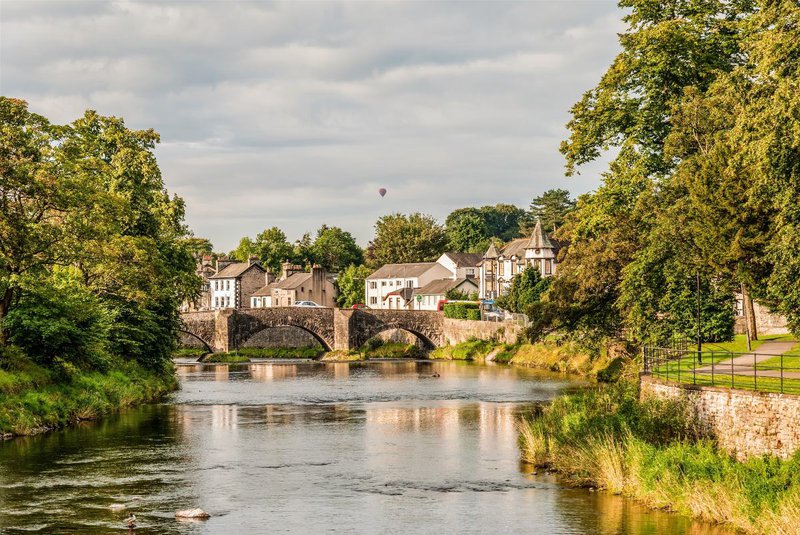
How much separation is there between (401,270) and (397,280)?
1.86 meters

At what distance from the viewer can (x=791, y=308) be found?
34656 millimetres

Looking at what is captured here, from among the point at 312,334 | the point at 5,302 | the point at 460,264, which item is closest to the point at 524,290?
the point at 312,334

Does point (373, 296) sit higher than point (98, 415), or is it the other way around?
point (373, 296)

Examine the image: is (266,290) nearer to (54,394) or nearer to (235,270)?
(235,270)

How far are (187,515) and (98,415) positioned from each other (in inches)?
908

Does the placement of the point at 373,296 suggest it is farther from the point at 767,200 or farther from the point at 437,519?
the point at 437,519

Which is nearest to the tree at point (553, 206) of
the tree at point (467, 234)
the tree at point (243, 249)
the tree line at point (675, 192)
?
the tree at point (467, 234)

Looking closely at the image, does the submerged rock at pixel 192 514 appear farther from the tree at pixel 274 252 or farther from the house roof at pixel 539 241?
the tree at pixel 274 252

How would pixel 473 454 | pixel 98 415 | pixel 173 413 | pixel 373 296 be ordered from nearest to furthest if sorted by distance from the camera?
pixel 473 454
pixel 98 415
pixel 173 413
pixel 373 296

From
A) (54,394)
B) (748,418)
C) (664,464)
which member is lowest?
(664,464)

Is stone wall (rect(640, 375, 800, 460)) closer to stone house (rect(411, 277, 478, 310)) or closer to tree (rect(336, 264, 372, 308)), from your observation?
stone house (rect(411, 277, 478, 310))

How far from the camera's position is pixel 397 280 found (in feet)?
506

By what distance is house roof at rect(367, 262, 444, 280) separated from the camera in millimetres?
151875

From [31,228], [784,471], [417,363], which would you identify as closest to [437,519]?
[784,471]
